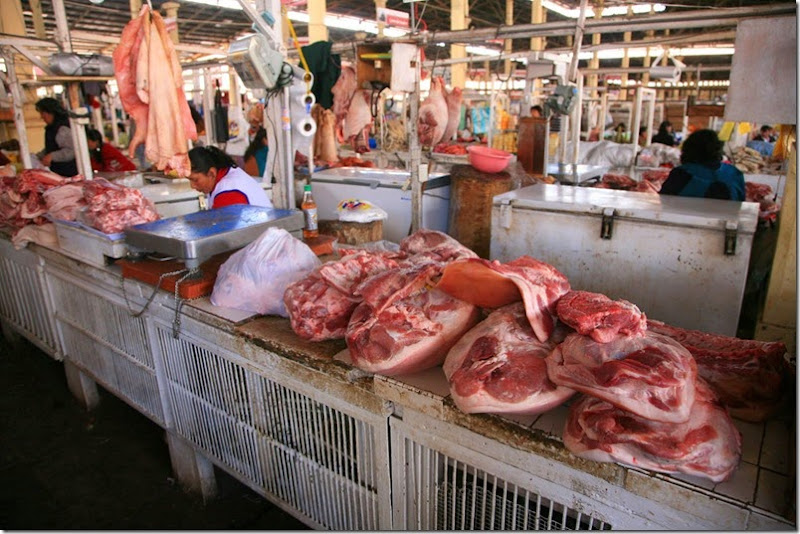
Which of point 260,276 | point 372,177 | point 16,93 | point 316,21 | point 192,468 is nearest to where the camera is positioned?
point 260,276

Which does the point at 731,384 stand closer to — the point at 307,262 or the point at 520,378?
the point at 520,378

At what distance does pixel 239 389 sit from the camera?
246 cm

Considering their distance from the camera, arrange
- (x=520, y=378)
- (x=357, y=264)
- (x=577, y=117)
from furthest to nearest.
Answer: (x=577, y=117), (x=357, y=264), (x=520, y=378)

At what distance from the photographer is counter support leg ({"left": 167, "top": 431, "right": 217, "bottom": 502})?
3055mm

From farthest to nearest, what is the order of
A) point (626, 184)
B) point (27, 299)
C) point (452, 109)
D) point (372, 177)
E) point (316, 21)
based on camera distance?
point (316, 21), point (452, 109), point (626, 184), point (372, 177), point (27, 299)

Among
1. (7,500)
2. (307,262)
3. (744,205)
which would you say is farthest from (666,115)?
(7,500)

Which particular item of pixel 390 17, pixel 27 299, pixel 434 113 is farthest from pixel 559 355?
pixel 434 113

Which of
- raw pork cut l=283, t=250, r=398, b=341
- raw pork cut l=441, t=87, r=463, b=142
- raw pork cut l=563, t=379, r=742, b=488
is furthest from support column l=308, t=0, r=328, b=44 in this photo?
raw pork cut l=563, t=379, r=742, b=488

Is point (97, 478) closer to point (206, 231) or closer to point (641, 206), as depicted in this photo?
point (206, 231)

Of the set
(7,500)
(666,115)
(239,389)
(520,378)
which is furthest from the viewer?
(666,115)

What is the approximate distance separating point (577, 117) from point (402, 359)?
259 inches

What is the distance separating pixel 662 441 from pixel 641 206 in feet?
6.17

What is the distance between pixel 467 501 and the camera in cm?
180

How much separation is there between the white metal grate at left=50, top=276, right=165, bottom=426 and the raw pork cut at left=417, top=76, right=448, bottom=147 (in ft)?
13.5
